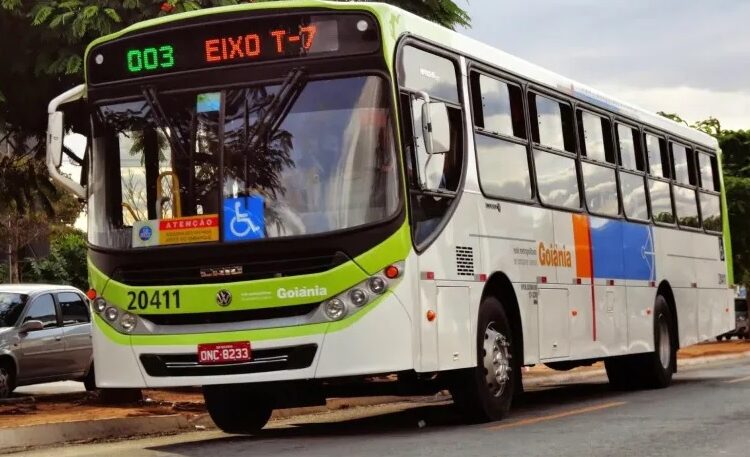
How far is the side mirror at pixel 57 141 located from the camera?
38.5ft

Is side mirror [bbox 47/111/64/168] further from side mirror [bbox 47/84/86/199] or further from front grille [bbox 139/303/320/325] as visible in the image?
front grille [bbox 139/303/320/325]

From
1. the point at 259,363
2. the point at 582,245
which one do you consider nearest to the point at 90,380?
the point at 582,245

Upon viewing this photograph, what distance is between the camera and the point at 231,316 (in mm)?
11203

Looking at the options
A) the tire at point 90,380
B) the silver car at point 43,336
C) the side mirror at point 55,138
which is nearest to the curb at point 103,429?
the side mirror at point 55,138

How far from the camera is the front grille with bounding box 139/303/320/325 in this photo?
36.2 feet

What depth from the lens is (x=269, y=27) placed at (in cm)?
1145

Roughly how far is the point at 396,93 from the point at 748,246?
34.5m

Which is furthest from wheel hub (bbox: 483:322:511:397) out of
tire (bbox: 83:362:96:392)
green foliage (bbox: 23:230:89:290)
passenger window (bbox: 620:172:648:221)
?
green foliage (bbox: 23:230:89:290)

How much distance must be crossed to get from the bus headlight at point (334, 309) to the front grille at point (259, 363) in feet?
0.85

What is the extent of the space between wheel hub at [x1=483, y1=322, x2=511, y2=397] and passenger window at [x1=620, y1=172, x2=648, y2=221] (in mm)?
4825

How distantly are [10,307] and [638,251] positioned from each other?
9081 mm

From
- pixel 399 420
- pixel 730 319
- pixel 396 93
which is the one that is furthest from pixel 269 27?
Result: pixel 730 319

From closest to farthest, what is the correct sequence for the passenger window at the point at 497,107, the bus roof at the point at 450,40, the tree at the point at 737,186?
the bus roof at the point at 450,40 < the passenger window at the point at 497,107 < the tree at the point at 737,186

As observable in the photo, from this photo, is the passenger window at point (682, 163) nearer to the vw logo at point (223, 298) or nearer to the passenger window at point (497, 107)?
the passenger window at point (497, 107)
